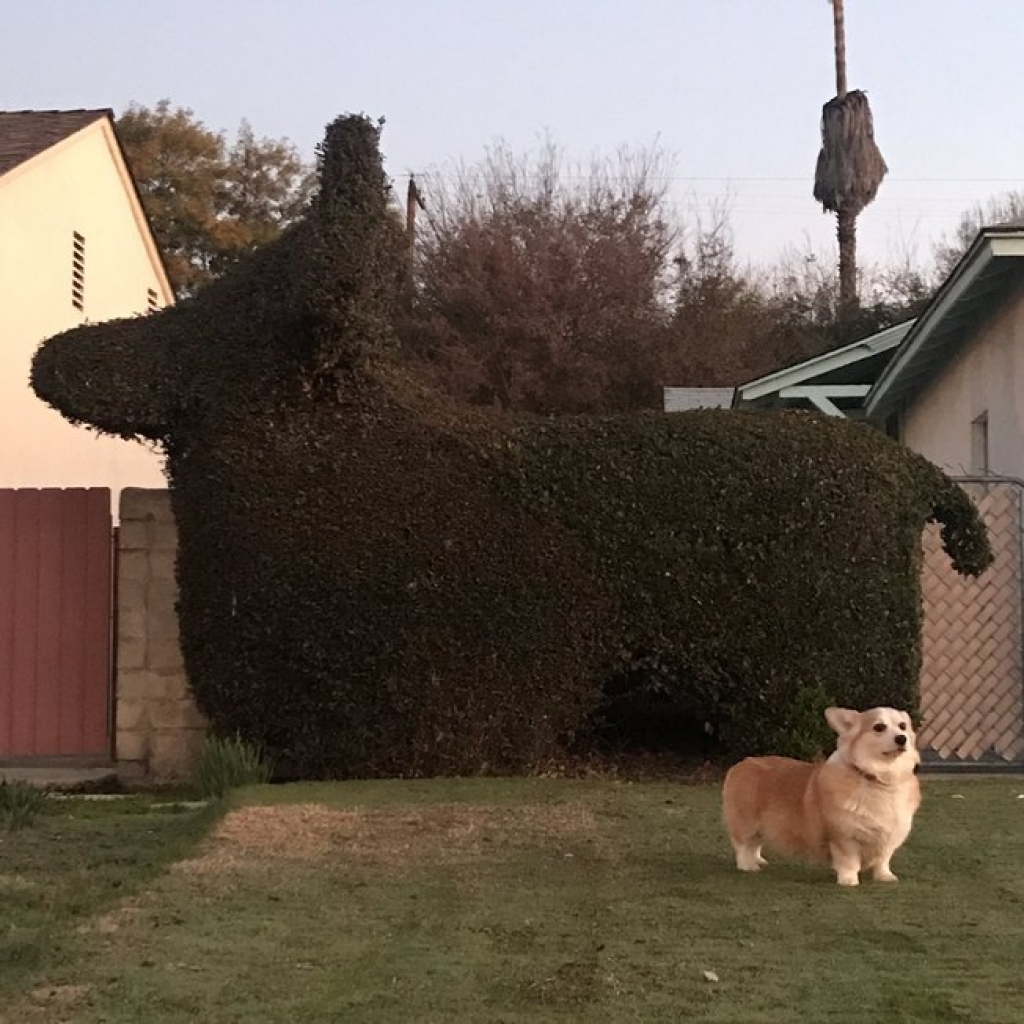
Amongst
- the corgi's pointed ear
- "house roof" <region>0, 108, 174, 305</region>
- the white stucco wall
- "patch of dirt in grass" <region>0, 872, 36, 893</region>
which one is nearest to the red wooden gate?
"patch of dirt in grass" <region>0, 872, 36, 893</region>

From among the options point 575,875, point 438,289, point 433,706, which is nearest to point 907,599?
point 433,706

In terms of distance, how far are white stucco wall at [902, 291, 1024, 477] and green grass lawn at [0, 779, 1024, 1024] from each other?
18.5ft

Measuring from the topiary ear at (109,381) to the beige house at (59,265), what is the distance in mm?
5216

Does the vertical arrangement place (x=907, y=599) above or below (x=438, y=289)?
below

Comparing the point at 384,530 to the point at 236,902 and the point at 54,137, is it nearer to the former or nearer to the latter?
the point at 236,902

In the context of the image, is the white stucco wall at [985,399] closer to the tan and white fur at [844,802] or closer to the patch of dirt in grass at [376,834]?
the patch of dirt in grass at [376,834]

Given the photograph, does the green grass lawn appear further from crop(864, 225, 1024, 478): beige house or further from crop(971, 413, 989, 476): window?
crop(971, 413, 989, 476): window

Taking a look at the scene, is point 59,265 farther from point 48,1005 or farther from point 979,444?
point 48,1005

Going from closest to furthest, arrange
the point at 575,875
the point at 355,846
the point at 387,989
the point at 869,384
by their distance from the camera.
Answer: the point at 387,989, the point at 575,875, the point at 355,846, the point at 869,384

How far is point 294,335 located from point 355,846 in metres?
3.53

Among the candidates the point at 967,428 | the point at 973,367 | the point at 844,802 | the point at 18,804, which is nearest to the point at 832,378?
the point at 967,428

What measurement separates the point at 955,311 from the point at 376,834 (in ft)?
29.0

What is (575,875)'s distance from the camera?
241 inches

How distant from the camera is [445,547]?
29.2ft
